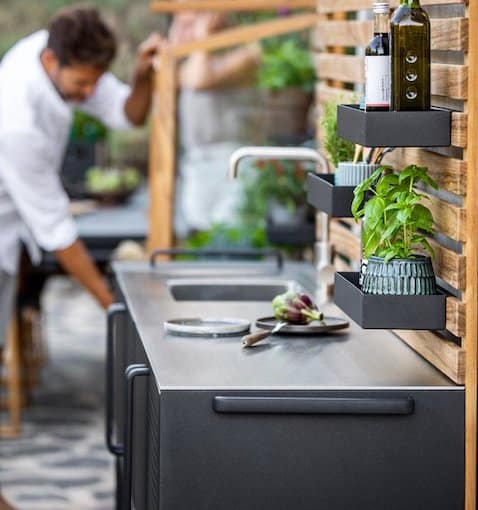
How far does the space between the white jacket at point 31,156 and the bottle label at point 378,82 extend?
2.53 meters

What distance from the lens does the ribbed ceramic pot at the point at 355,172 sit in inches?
109

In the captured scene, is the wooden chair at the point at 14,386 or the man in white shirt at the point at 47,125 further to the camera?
the wooden chair at the point at 14,386

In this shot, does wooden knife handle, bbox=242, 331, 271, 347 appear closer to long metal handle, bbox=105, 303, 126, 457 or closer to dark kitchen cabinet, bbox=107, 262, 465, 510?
dark kitchen cabinet, bbox=107, 262, 465, 510

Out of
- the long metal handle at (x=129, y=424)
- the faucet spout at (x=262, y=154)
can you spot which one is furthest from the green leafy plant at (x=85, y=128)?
the long metal handle at (x=129, y=424)

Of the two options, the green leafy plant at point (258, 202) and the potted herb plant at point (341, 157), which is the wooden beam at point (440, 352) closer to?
the potted herb plant at point (341, 157)

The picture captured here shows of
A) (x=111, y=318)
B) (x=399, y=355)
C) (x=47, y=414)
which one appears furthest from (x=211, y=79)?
(x=399, y=355)

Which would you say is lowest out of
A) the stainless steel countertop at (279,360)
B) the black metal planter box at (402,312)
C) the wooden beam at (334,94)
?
the stainless steel countertop at (279,360)

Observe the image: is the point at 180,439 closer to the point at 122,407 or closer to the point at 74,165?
the point at 122,407

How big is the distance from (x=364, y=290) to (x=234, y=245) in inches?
127

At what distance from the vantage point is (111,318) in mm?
3541

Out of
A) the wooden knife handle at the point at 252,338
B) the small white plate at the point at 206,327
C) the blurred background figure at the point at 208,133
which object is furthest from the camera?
the blurred background figure at the point at 208,133

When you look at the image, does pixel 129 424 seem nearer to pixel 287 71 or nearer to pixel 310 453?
pixel 310 453

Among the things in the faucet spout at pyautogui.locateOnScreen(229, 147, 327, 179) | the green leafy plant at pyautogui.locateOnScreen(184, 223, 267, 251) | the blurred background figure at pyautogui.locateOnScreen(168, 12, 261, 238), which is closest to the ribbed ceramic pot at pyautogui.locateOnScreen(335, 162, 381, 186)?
the faucet spout at pyautogui.locateOnScreen(229, 147, 327, 179)

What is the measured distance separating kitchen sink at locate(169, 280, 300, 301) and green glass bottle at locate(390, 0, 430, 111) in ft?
4.72
